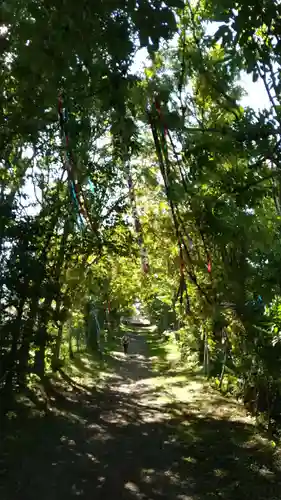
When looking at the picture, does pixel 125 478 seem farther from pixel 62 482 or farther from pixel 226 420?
pixel 226 420

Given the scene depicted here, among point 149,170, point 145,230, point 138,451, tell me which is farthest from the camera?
point 145,230

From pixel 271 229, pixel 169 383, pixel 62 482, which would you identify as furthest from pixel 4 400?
pixel 169 383

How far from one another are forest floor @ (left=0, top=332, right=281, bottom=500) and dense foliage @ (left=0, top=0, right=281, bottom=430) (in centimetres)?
107

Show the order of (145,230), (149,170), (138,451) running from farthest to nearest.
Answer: (145,230) → (149,170) → (138,451)

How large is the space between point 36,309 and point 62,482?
4686 mm

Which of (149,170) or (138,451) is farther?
(149,170)

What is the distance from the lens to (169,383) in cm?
1758

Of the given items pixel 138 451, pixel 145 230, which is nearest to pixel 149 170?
pixel 145 230

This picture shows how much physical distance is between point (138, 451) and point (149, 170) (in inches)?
256

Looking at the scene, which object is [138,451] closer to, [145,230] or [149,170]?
[149,170]

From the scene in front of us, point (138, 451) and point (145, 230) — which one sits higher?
point (145, 230)

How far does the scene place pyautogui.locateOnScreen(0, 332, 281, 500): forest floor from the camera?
692 cm

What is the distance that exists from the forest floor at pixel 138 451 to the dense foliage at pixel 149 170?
1.07 m

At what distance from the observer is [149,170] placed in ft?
41.0
